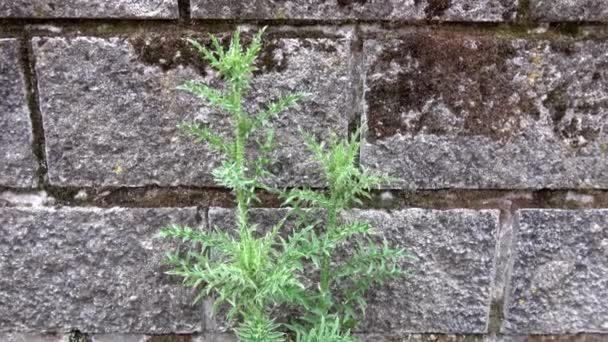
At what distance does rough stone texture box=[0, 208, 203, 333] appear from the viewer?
1.24 meters

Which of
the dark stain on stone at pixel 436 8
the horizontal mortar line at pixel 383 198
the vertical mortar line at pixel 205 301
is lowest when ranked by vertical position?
the vertical mortar line at pixel 205 301

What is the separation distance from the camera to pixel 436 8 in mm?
1142

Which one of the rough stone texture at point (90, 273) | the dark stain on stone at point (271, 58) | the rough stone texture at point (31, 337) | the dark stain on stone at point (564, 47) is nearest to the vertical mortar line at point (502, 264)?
the dark stain on stone at point (564, 47)

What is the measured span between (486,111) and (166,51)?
66cm

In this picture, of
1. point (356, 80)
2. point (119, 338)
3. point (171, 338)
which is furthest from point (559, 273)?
point (119, 338)

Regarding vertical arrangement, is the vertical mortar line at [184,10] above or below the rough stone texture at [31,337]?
above

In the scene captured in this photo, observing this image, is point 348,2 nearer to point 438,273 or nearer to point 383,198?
point 383,198

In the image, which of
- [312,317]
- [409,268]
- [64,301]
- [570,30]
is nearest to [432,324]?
→ [409,268]

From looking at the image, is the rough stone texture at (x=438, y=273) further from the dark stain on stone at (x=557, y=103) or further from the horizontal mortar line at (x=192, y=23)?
the horizontal mortar line at (x=192, y=23)

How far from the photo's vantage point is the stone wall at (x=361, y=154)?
3.77 feet

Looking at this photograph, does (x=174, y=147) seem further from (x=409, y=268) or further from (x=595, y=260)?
(x=595, y=260)

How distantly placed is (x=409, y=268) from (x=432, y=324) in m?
0.15

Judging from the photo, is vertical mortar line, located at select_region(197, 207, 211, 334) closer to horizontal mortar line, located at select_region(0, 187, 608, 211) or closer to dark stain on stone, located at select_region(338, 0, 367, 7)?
horizontal mortar line, located at select_region(0, 187, 608, 211)

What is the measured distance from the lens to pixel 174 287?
1281 mm
